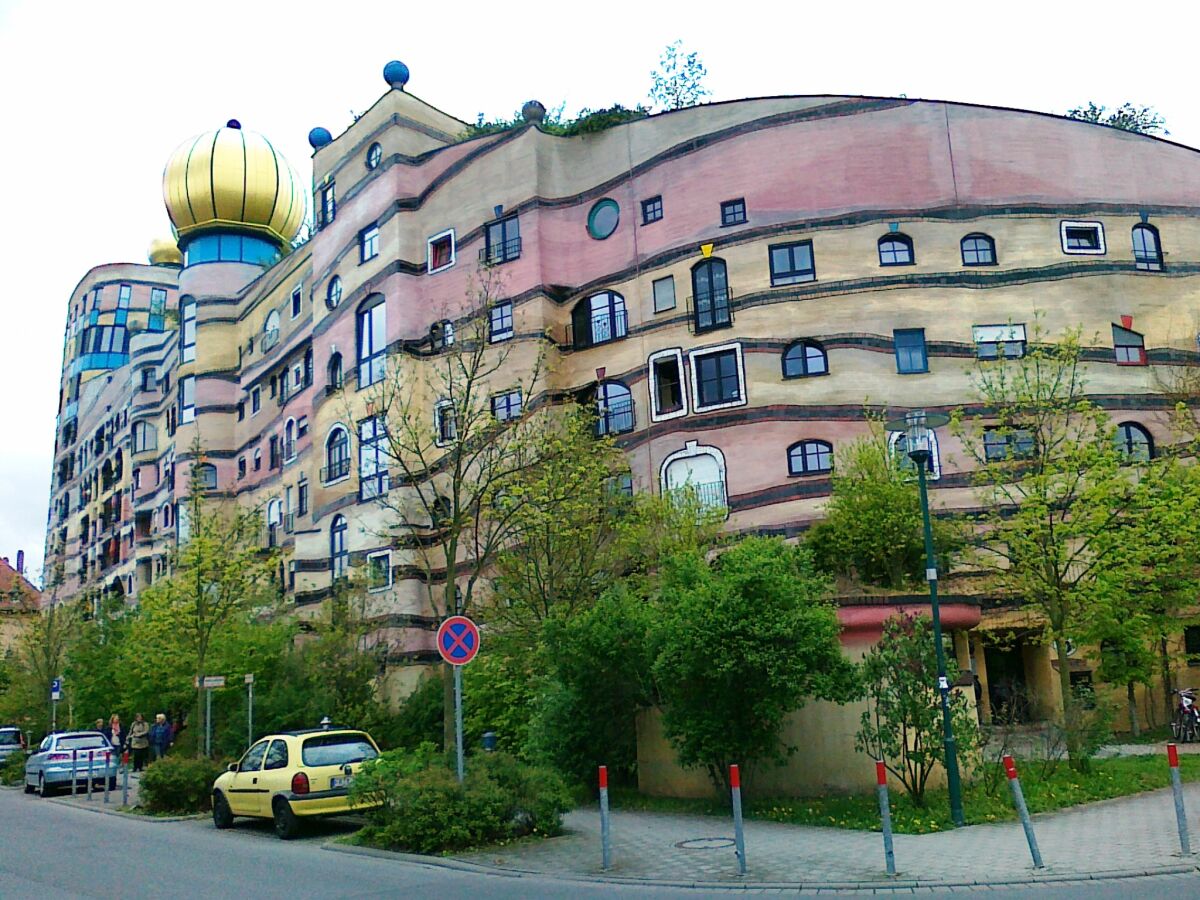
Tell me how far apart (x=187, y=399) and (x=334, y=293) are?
15.4 metres

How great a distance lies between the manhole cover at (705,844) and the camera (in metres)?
13.1

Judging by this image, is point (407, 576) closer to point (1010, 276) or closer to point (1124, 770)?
point (1010, 276)

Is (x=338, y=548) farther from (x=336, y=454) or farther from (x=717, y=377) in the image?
(x=717, y=377)

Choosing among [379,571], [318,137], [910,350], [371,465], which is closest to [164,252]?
[318,137]

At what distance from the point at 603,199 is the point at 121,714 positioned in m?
24.3

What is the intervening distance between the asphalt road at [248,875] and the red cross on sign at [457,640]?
7.44ft

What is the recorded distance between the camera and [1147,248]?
30.6 m

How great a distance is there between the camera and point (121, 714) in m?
40.2

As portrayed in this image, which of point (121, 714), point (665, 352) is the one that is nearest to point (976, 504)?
point (665, 352)

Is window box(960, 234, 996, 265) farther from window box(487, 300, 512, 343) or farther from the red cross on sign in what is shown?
the red cross on sign

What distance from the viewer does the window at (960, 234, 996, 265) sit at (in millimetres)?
29938

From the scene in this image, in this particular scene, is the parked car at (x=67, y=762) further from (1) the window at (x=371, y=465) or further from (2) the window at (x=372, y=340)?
(2) the window at (x=372, y=340)

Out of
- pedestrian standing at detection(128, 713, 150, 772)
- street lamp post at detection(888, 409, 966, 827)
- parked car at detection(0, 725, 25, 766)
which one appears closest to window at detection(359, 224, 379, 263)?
pedestrian standing at detection(128, 713, 150, 772)

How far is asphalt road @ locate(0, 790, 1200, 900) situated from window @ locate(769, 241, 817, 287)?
60.6 ft
